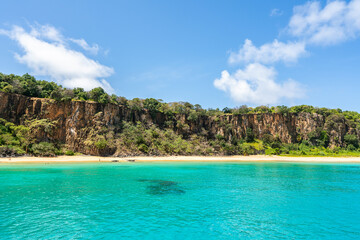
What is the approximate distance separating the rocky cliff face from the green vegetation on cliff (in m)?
0.40

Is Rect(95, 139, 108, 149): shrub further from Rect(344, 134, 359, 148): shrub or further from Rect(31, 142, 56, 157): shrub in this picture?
Rect(344, 134, 359, 148): shrub

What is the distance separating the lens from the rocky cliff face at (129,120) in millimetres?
63156

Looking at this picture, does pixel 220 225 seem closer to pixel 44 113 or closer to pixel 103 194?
pixel 103 194

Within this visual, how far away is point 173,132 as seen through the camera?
88.6m

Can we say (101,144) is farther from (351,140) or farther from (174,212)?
(351,140)

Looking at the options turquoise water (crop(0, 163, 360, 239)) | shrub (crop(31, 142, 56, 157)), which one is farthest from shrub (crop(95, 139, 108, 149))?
turquoise water (crop(0, 163, 360, 239))

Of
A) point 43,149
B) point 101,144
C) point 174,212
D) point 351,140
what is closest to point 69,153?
point 43,149

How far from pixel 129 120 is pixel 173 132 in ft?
61.5

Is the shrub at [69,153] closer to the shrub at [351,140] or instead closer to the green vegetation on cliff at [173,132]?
the green vegetation on cliff at [173,132]

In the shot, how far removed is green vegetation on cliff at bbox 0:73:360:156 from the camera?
60969mm

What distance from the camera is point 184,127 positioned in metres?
92.6

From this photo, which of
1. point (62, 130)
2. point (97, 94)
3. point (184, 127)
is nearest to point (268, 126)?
point (184, 127)

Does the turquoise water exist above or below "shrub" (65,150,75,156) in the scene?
below

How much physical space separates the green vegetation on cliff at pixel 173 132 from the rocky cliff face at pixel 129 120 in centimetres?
40
